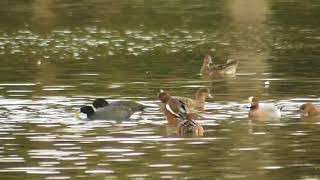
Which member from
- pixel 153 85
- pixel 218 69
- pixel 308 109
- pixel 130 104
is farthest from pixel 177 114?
pixel 218 69

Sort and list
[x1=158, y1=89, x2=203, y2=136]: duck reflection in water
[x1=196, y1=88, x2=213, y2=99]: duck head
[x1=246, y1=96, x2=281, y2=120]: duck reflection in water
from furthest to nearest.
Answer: [x1=196, y1=88, x2=213, y2=99]: duck head
[x1=246, y1=96, x2=281, y2=120]: duck reflection in water
[x1=158, y1=89, x2=203, y2=136]: duck reflection in water

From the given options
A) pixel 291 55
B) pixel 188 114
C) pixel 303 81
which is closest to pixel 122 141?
pixel 188 114

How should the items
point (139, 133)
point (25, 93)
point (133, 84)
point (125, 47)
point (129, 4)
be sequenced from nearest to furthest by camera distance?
point (139, 133), point (25, 93), point (133, 84), point (125, 47), point (129, 4)

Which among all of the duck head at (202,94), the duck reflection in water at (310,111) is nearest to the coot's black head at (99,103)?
the duck head at (202,94)

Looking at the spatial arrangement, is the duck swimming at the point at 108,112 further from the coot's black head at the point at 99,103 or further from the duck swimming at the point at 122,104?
the coot's black head at the point at 99,103

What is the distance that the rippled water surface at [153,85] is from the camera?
17859mm

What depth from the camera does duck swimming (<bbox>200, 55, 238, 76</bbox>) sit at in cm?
3067

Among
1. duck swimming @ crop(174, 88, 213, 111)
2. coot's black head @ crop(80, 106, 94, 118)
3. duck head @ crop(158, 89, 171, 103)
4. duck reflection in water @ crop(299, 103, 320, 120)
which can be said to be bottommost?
duck reflection in water @ crop(299, 103, 320, 120)

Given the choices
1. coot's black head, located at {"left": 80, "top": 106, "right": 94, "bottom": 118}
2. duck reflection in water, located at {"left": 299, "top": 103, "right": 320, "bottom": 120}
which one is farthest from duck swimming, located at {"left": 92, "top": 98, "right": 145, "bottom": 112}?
duck reflection in water, located at {"left": 299, "top": 103, "right": 320, "bottom": 120}

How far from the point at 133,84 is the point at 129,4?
28.6 m

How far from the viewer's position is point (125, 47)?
127ft

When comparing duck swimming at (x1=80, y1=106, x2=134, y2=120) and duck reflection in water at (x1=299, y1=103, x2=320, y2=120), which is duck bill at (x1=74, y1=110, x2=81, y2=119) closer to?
duck swimming at (x1=80, y1=106, x2=134, y2=120)

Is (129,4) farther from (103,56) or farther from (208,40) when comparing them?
(103,56)

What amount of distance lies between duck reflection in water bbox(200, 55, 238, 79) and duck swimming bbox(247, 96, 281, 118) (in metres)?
7.72
